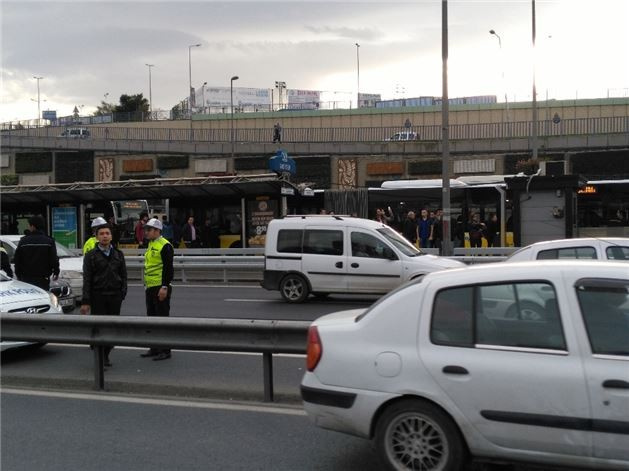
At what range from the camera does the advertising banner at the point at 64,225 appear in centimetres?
2475

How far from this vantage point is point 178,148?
156 ft

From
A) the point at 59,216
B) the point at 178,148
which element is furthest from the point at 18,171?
the point at 59,216

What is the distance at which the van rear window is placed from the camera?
43.9ft

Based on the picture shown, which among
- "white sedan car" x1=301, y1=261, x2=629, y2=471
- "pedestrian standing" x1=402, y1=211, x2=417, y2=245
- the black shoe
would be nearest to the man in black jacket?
the black shoe

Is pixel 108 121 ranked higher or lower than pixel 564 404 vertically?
higher

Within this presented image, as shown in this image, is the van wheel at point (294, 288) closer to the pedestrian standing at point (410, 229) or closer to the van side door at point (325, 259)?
the van side door at point (325, 259)

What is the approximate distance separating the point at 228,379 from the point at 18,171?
49.7 m

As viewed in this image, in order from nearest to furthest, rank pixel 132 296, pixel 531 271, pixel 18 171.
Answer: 1. pixel 531 271
2. pixel 132 296
3. pixel 18 171

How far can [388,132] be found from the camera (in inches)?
1987

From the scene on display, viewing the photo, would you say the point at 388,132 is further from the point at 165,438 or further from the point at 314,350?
the point at 314,350

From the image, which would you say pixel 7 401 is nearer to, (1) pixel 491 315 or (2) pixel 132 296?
(1) pixel 491 315

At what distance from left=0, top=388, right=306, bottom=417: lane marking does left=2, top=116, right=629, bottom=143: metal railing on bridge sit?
36.7 m

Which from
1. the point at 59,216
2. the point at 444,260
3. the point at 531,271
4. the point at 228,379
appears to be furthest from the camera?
the point at 59,216

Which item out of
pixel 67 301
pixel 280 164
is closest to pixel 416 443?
pixel 67 301
